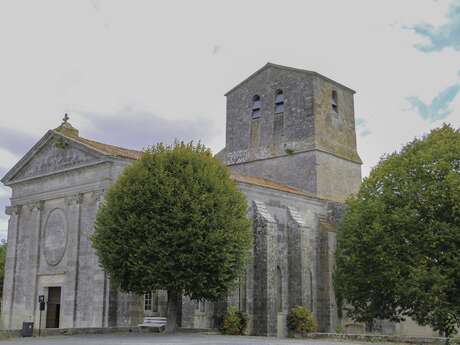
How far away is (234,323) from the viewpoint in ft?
92.1

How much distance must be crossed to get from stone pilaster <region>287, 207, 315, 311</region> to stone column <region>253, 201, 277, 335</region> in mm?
2240

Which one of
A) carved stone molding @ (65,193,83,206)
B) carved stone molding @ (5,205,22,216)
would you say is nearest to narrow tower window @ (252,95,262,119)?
carved stone molding @ (65,193,83,206)

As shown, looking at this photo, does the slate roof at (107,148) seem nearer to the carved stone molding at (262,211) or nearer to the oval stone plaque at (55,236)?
the oval stone plaque at (55,236)

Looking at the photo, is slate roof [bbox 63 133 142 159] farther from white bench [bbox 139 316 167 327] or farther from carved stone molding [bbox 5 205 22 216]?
white bench [bbox 139 316 167 327]

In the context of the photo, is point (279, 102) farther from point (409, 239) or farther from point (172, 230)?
point (172, 230)

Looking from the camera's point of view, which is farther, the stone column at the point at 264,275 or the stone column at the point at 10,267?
the stone column at the point at 10,267

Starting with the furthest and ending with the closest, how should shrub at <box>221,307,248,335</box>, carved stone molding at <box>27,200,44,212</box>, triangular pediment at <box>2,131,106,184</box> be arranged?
carved stone molding at <box>27,200,44,212</box>
triangular pediment at <box>2,131,106,184</box>
shrub at <box>221,307,248,335</box>

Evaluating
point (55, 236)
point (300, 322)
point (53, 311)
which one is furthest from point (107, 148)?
point (300, 322)

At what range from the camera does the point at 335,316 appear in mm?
35469

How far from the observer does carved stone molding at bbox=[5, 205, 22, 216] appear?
110 ft

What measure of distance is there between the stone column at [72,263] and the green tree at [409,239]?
481 inches

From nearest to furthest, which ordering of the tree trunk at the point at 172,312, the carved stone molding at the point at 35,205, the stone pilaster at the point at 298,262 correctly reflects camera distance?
1. the tree trunk at the point at 172,312
2. the carved stone molding at the point at 35,205
3. the stone pilaster at the point at 298,262

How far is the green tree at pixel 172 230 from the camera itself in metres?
24.3

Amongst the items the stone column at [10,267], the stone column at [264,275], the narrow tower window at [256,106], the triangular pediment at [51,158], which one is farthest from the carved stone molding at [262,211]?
the stone column at [10,267]
